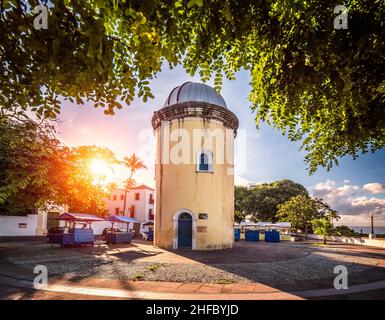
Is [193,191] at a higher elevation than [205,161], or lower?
lower

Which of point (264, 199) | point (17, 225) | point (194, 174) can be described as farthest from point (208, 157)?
point (264, 199)

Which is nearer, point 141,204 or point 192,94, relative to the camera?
point 192,94

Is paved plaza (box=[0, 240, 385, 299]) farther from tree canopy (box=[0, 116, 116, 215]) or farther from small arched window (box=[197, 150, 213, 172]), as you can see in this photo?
small arched window (box=[197, 150, 213, 172])

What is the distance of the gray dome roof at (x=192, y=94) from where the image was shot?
18328 mm

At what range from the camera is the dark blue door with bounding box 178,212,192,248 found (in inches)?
668

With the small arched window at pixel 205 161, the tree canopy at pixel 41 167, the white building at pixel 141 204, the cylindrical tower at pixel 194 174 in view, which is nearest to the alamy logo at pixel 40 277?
the tree canopy at pixel 41 167

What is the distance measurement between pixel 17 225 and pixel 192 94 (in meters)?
23.6

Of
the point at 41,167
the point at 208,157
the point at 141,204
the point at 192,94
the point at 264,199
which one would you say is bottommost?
the point at 141,204

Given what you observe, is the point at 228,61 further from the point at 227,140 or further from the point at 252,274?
the point at 227,140

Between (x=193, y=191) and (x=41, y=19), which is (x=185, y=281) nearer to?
(x=41, y=19)

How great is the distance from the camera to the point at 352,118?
24.1 feet

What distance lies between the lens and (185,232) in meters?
17.0
